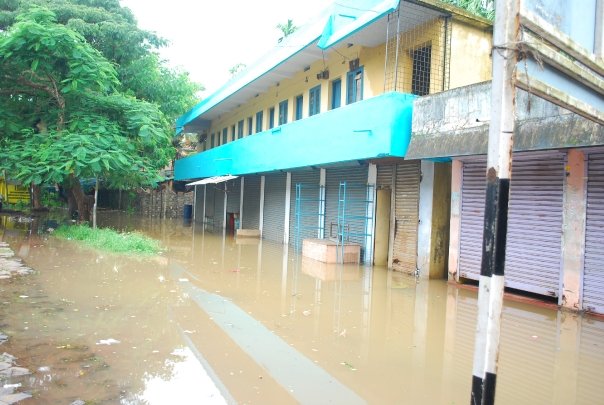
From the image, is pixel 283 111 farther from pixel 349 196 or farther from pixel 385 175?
pixel 385 175

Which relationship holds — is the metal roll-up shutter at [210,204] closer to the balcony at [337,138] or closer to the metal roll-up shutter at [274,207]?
the metal roll-up shutter at [274,207]

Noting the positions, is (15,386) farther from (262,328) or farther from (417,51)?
(417,51)

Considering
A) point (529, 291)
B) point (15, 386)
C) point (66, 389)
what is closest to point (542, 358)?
point (529, 291)

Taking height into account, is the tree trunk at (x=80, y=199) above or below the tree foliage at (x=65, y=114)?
below

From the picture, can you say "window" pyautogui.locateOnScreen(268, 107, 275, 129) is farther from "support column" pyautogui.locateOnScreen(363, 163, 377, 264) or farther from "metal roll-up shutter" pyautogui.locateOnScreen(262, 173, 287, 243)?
"support column" pyautogui.locateOnScreen(363, 163, 377, 264)

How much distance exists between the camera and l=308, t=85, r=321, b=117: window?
1670cm

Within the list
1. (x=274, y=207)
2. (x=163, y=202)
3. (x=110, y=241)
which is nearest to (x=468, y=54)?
(x=274, y=207)

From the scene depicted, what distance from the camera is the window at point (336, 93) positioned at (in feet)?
50.7

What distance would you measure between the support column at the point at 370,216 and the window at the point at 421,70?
2317mm

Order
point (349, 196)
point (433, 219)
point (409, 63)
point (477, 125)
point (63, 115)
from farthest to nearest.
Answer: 1. point (63, 115)
2. point (349, 196)
3. point (409, 63)
4. point (433, 219)
5. point (477, 125)

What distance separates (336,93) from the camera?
15.7 m

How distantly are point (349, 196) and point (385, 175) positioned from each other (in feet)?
6.13

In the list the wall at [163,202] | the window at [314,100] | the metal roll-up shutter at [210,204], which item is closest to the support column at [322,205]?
the window at [314,100]

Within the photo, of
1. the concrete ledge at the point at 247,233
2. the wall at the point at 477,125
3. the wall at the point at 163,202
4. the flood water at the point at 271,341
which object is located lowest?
the flood water at the point at 271,341
